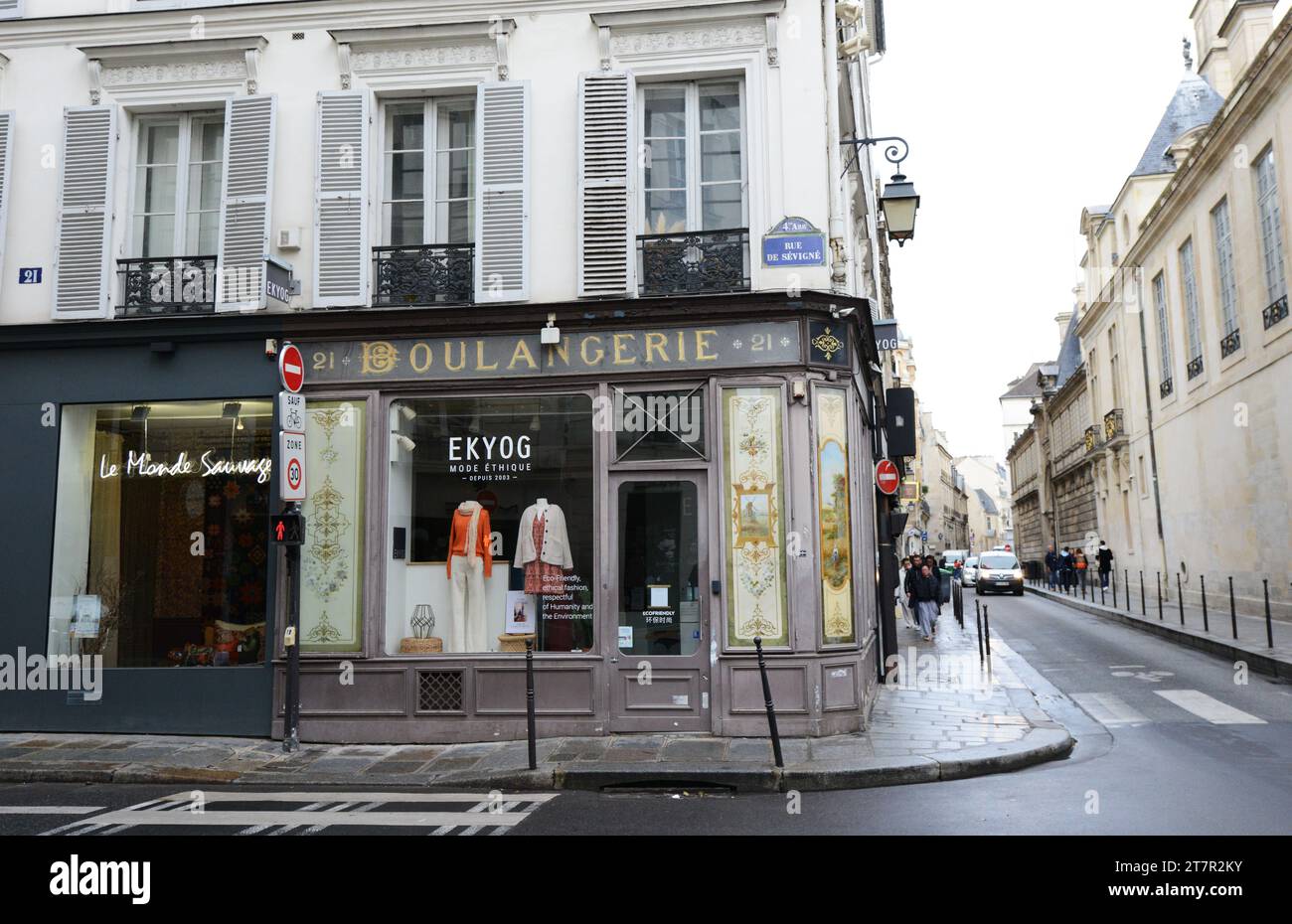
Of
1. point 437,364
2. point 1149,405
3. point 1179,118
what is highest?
point 1179,118

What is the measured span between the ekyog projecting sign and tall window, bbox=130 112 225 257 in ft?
6.32

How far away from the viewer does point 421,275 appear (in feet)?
34.9

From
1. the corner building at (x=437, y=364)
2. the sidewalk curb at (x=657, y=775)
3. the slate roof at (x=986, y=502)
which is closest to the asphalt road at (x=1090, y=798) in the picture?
the sidewalk curb at (x=657, y=775)

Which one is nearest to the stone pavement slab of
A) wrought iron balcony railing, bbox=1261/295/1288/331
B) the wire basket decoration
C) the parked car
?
the wire basket decoration

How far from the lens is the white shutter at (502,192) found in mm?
10438

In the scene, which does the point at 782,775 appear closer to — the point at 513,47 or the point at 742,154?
the point at 742,154

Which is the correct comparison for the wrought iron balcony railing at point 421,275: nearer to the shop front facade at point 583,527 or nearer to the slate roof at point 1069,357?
the shop front facade at point 583,527

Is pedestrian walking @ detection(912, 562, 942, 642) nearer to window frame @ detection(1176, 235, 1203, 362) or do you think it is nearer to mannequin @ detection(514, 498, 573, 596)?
window frame @ detection(1176, 235, 1203, 362)

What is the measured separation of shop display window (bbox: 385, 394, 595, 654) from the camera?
1035 cm

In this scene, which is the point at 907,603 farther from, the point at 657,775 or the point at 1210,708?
the point at 657,775

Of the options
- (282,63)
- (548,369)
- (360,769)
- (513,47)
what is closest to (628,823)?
(360,769)

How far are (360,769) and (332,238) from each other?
17.6 ft

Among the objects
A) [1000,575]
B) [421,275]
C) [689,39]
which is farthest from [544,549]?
[1000,575]

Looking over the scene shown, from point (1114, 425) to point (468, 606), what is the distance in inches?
Answer: 1341
